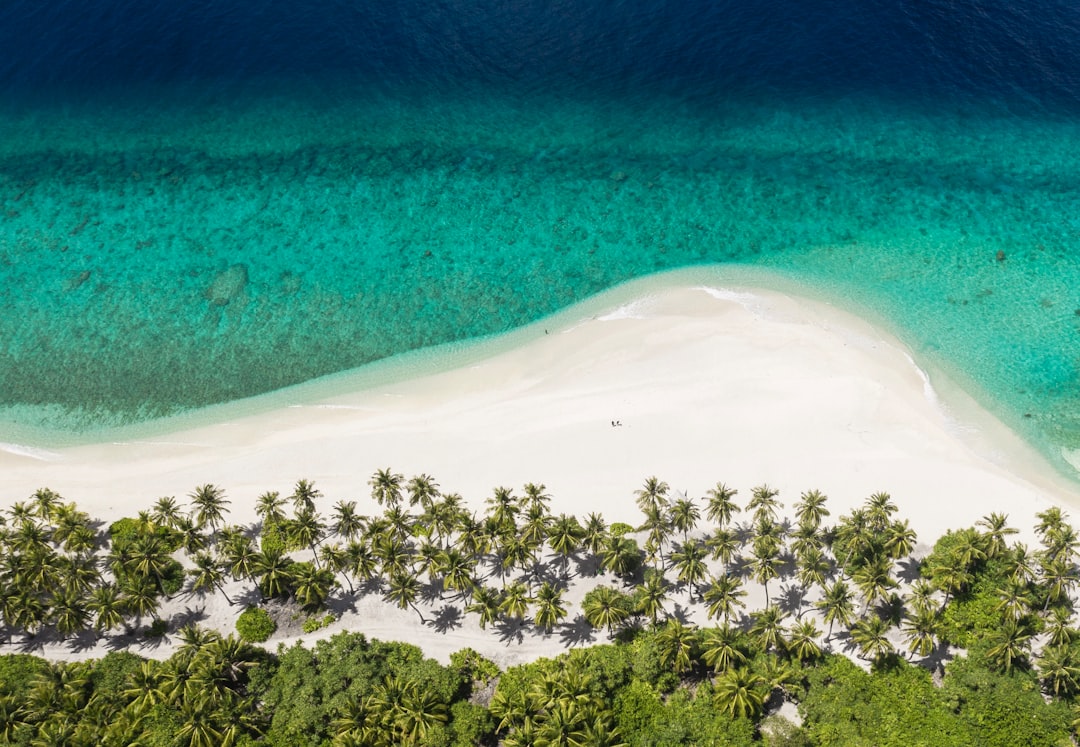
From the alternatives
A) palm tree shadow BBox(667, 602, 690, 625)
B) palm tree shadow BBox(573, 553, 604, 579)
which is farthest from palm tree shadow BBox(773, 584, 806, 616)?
palm tree shadow BBox(573, 553, 604, 579)

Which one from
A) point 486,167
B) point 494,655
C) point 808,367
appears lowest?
point 494,655

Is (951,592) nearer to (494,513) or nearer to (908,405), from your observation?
(908,405)

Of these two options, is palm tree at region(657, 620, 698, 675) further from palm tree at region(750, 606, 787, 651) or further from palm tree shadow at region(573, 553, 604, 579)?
palm tree shadow at region(573, 553, 604, 579)

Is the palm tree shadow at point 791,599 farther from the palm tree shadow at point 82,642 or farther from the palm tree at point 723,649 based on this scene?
the palm tree shadow at point 82,642

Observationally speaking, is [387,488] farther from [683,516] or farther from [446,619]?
[683,516]

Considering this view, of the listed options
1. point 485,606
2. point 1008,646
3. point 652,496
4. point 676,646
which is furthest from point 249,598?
point 1008,646

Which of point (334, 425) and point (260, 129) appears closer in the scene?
point (334, 425)

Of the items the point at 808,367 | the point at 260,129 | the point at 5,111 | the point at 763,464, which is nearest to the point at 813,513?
the point at 763,464
